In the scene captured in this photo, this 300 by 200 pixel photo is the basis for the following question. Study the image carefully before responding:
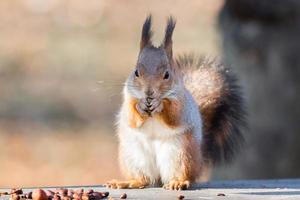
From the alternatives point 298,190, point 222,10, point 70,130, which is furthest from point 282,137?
point 70,130

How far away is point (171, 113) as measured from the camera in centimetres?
429

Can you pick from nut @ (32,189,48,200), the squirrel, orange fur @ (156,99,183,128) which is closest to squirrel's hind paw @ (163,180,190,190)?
the squirrel

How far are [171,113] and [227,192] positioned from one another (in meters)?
0.31

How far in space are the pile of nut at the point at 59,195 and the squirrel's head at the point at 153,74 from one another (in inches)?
13.7

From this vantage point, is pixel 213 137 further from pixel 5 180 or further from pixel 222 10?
pixel 5 180

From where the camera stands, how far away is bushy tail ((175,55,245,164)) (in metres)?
4.86

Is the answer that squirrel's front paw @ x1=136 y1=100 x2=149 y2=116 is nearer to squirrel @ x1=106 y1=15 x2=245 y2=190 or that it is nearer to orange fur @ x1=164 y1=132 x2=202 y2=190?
squirrel @ x1=106 y1=15 x2=245 y2=190

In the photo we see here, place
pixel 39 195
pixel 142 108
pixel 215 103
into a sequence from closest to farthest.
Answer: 1. pixel 39 195
2. pixel 142 108
3. pixel 215 103

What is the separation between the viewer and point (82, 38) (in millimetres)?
10727

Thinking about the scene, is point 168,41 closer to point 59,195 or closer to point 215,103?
point 215,103

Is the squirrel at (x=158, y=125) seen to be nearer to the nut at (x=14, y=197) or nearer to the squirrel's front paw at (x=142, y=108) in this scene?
the squirrel's front paw at (x=142, y=108)

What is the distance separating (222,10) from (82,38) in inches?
195

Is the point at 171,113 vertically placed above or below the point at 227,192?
above

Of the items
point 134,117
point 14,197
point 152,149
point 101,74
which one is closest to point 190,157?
point 152,149
